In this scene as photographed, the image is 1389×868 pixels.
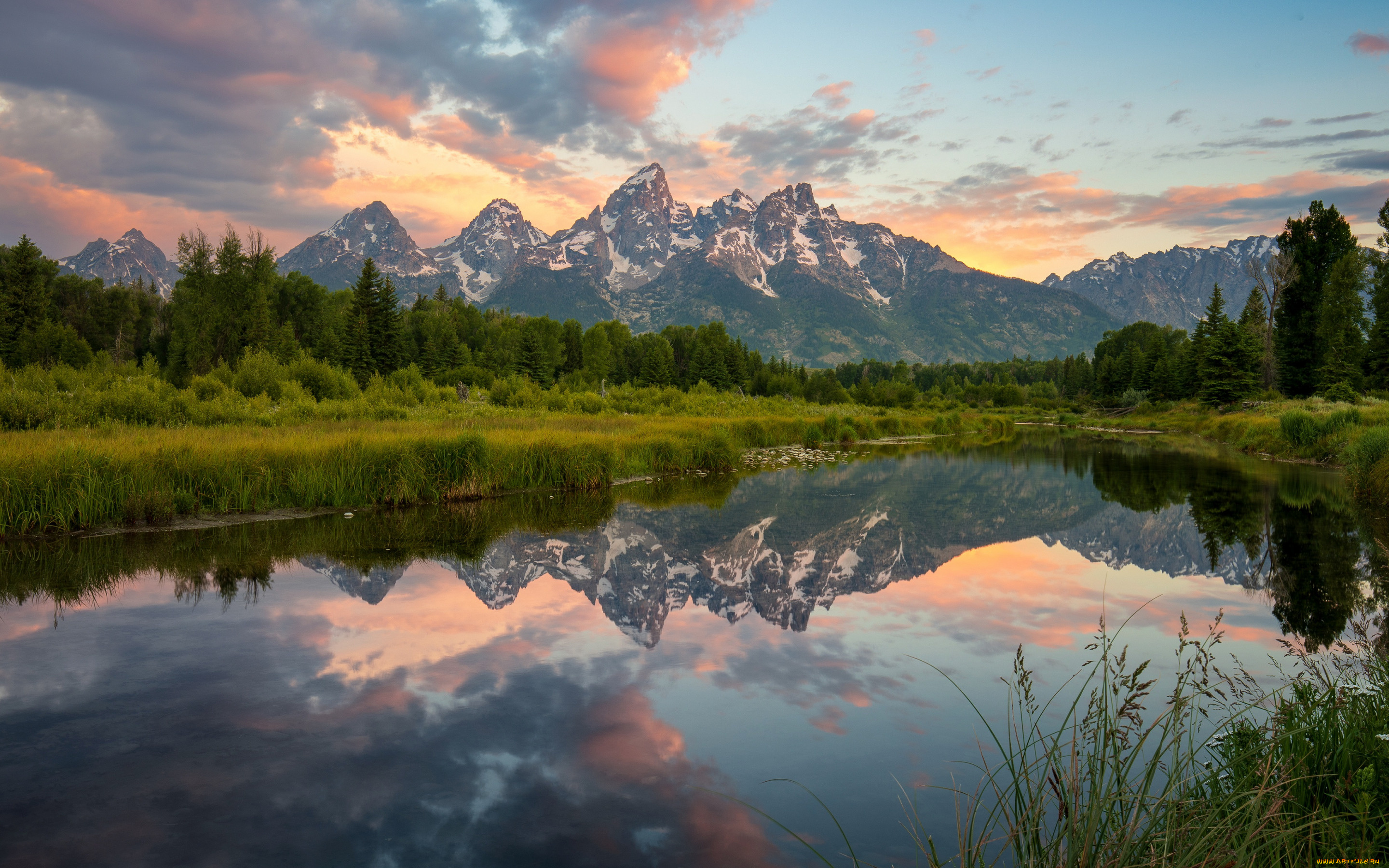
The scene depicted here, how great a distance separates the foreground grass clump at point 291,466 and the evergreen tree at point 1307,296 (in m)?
50.3

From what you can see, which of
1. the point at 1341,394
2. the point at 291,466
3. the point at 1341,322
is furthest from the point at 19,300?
the point at 1341,322

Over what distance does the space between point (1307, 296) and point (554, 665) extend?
65.8 metres

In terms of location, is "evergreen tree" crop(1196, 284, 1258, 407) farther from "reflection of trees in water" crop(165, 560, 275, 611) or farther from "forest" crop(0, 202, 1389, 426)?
"reflection of trees in water" crop(165, 560, 275, 611)

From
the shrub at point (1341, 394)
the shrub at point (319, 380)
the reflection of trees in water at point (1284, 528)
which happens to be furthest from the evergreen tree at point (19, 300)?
the shrub at point (1341, 394)

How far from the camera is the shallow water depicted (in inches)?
168

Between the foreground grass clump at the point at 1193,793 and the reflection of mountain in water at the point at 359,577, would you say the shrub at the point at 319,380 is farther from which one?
the foreground grass clump at the point at 1193,793

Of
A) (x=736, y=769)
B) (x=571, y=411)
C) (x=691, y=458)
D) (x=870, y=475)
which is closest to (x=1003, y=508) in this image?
(x=870, y=475)

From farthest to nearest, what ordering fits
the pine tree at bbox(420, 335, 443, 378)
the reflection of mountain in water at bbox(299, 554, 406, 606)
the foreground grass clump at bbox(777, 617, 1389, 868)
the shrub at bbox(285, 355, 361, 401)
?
1. the pine tree at bbox(420, 335, 443, 378)
2. the shrub at bbox(285, 355, 361, 401)
3. the reflection of mountain in water at bbox(299, 554, 406, 606)
4. the foreground grass clump at bbox(777, 617, 1389, 868)

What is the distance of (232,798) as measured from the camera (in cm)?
448

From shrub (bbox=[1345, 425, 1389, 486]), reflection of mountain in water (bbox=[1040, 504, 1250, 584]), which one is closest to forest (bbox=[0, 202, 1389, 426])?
reflection of mountain in water (bbox=[1040, 504, 1250, 584])

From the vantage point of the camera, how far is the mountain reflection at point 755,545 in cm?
940

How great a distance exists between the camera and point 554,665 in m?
7.01

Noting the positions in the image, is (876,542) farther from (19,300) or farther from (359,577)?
(19,300)

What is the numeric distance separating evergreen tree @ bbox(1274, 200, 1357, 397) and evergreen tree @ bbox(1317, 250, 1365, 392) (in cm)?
99
